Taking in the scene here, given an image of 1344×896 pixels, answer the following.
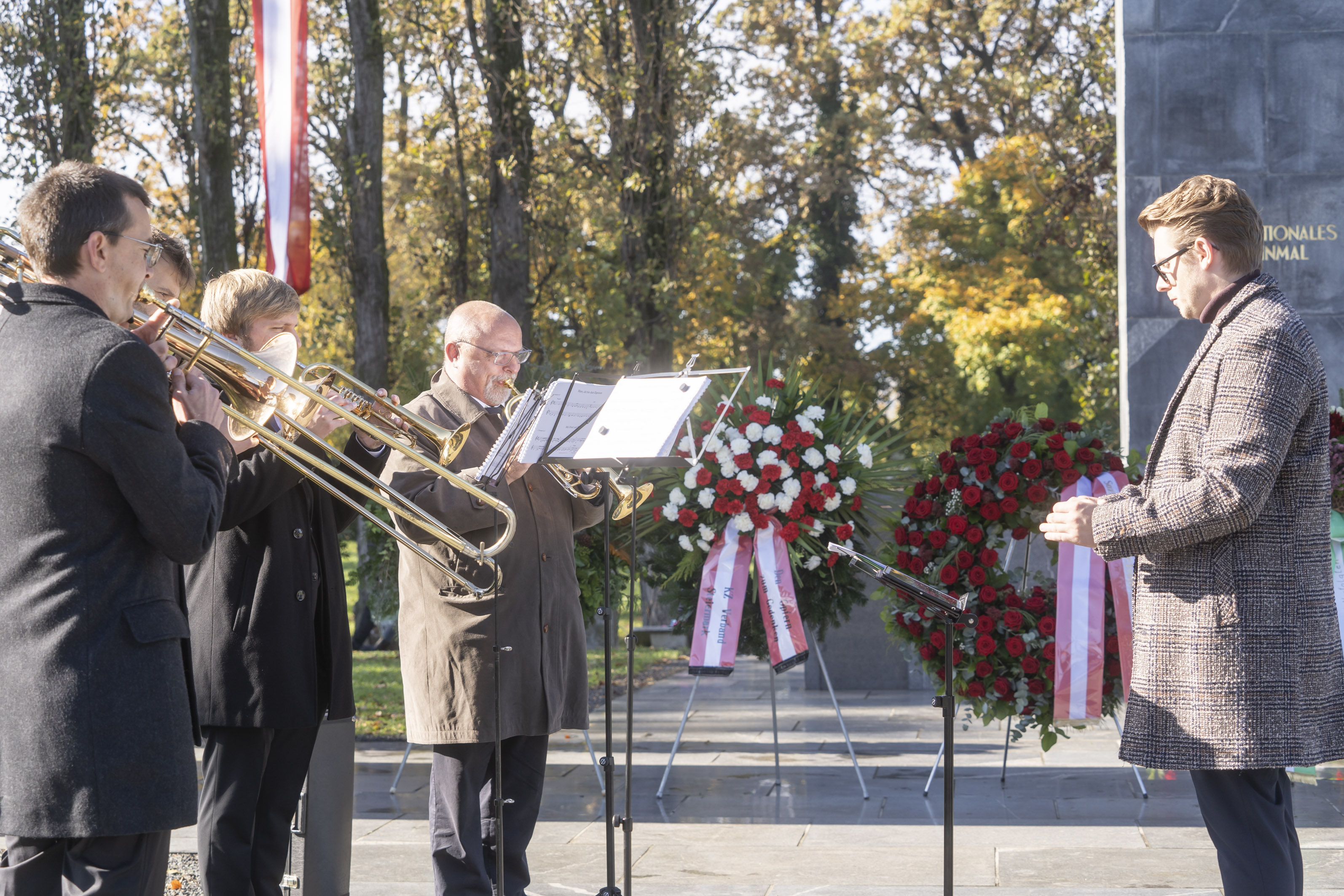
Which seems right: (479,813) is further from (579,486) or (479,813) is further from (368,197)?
(368,197)

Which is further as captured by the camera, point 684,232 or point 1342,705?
point 684,232

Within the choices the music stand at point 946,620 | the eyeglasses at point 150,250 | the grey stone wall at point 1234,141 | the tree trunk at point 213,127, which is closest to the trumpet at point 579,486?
the music stand at point 946,620

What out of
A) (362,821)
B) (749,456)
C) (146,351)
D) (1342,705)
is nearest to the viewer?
(146,351)

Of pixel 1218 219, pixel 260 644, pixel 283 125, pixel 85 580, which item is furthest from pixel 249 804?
pixel 283 125

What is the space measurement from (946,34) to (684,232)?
575 inches

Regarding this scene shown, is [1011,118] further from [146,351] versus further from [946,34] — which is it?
[146,351]

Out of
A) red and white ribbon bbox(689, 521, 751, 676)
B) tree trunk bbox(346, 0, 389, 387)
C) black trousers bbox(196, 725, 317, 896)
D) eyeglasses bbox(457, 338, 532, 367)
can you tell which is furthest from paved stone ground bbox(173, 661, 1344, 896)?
tree trunk bbox(346, 0, 389, 387)

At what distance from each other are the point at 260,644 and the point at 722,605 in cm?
369

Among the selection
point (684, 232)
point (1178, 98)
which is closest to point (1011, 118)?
point (684, 232)

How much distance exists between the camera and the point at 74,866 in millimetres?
2797

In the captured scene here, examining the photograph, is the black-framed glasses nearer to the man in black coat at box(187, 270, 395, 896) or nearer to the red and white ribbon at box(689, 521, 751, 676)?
the man in black coat at box(187, 270, 395, 896)

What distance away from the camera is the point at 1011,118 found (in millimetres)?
24578

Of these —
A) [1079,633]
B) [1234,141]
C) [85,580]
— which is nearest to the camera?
[85,580]

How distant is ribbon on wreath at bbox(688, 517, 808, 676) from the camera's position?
718 centimetres
